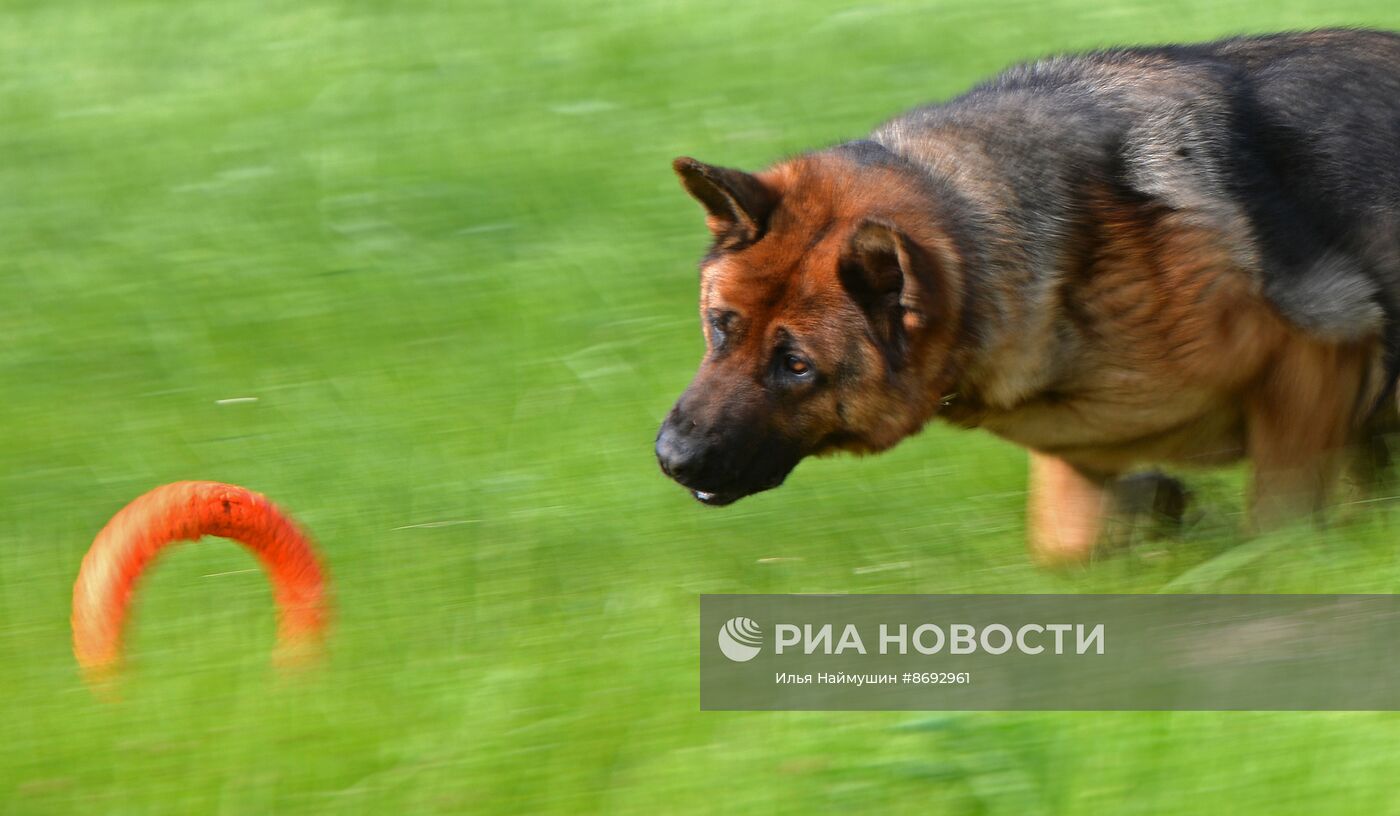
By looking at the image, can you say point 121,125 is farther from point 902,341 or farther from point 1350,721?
point 1350,721

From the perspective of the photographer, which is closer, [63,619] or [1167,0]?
[63,619]

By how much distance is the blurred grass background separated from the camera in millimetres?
4016

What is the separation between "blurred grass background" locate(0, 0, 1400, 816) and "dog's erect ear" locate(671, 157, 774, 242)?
4.04ft

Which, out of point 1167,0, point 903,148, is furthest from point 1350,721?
point 1167,0

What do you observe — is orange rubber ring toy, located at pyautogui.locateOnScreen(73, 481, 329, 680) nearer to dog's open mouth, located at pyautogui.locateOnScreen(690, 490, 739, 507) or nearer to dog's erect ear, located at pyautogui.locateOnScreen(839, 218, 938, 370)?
dog's open mouth, located at pyautogui.locateOnScreen(690, 490, 739, 507)

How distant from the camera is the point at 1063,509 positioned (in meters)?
6.27

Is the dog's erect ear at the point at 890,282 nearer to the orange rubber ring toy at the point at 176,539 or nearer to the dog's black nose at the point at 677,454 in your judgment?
the dog's black nose at the point at 677,454

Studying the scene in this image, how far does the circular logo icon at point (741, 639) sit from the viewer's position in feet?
15.7

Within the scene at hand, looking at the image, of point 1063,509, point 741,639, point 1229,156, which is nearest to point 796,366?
point 741,639

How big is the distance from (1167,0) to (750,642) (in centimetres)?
809

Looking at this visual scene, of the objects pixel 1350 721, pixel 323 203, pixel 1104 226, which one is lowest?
pixel 323 203

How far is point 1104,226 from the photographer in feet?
18.4

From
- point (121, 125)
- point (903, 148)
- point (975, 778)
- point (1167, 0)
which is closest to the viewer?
point (975, 778)

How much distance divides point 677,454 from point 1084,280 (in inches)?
60.4
